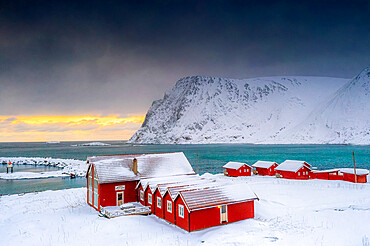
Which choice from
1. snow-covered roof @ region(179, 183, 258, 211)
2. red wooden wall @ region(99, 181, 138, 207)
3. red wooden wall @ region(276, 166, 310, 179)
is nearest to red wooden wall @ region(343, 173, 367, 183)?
red wooden wall @ region(276, 166, 310, 179)

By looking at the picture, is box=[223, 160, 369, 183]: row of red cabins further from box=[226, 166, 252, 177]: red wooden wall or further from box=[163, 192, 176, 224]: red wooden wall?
box=[163, 192, 176, 224]: red wooden wall

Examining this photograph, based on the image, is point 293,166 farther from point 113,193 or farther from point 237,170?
point 113,193

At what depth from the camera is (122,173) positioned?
29.7 meters

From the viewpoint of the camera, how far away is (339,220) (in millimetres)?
22328

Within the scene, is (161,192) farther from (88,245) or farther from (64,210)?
(64,210)

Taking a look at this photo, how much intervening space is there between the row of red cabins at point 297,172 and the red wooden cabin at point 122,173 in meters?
25.0

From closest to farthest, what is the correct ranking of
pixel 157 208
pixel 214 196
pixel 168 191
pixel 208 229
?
pixel 208 229 < pixel 214 196 < pixel 168 191 < pixel 157 208

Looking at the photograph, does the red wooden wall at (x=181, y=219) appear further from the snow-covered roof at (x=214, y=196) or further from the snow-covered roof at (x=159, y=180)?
the snow-covered roof at (x=159, y=180)

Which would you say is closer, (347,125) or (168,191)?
(168,191)

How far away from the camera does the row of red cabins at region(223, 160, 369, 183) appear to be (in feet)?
150

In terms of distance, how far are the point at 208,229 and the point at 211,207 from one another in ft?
5.33

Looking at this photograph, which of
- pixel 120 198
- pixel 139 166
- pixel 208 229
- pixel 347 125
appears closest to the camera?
pixel 208 229

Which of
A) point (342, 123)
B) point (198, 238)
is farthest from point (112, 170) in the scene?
point (342, 123)

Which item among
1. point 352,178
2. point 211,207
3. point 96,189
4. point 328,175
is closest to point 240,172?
point 328,175
